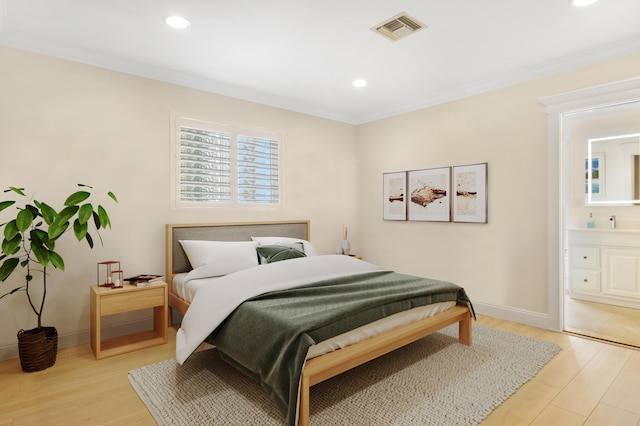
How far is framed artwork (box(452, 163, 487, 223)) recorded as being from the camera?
12.9ft

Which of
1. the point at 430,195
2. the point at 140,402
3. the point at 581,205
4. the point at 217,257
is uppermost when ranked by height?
the point at 430,195

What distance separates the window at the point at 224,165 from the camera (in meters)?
3.76

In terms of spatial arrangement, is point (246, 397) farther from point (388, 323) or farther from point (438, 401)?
point (438, 401)

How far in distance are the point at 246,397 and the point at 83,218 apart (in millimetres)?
1794

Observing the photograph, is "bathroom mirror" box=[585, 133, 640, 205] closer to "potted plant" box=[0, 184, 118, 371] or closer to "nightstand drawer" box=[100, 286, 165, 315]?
"nightstand drawer" box=[100, 286, 165, 315]

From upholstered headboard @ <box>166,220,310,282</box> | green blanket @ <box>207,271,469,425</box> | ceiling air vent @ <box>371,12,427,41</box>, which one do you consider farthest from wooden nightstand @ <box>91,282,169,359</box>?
ceiling air vent @ <box>371,12,427,41</box>

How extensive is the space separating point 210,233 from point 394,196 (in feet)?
8.24

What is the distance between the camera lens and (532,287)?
11.8ft

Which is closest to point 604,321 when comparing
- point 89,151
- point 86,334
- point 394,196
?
point 394,196

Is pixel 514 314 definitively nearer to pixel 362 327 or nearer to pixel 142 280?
pixel 362 327

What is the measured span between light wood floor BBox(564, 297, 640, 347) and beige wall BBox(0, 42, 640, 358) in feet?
1.62

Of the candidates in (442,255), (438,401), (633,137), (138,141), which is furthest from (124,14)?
(633,137)

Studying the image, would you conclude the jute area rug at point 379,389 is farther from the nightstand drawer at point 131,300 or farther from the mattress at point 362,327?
the nightstand drawer at point 131,300

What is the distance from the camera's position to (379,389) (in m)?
2.35
